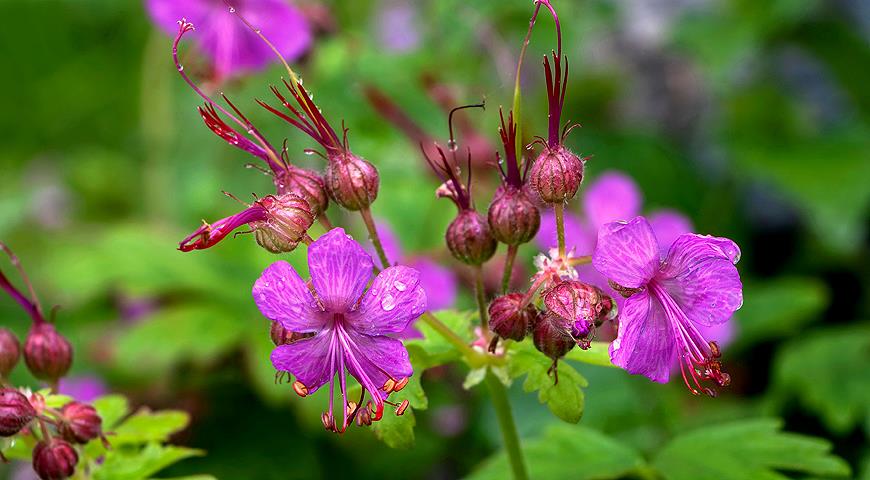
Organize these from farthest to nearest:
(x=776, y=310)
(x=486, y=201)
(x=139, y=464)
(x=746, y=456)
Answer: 1. (x=486, y=201)
2. (x=776, y=310)
3. (x=746, y=456)
4. (x=139, y=464)

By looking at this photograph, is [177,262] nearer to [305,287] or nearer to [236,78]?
[236,78]

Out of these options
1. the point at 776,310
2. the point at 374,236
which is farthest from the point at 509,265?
the point at 776,310

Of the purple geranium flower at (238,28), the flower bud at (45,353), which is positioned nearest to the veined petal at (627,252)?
the flower bud at (45,353)

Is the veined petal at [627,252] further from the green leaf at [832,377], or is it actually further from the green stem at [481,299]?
the green leaf at [832,377]

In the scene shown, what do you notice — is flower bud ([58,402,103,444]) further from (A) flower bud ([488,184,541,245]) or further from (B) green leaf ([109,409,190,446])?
(A) flower bud ([488,184,541,245])

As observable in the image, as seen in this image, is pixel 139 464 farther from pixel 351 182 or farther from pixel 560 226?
pixel 560 226

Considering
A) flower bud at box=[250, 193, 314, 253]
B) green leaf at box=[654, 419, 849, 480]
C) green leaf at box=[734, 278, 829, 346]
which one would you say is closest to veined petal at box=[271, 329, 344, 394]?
flower bud at box=[250, 193, 314, 253]

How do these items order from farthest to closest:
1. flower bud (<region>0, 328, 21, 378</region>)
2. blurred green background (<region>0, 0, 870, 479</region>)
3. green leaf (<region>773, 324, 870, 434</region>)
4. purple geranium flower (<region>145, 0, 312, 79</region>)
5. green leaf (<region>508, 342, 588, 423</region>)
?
1. purple geranium flower (<region>145, 0, 312, 79</region>)
2. blurred green background (<region>0, 0, 870, 479</region>)
3. green leaf (<region>773, 324, 870, 434</region>)
4. flower bud (<region>0, 328, 21, 378</region>)
5. green leaf (<region>508, 342, 588, 423</region>)
